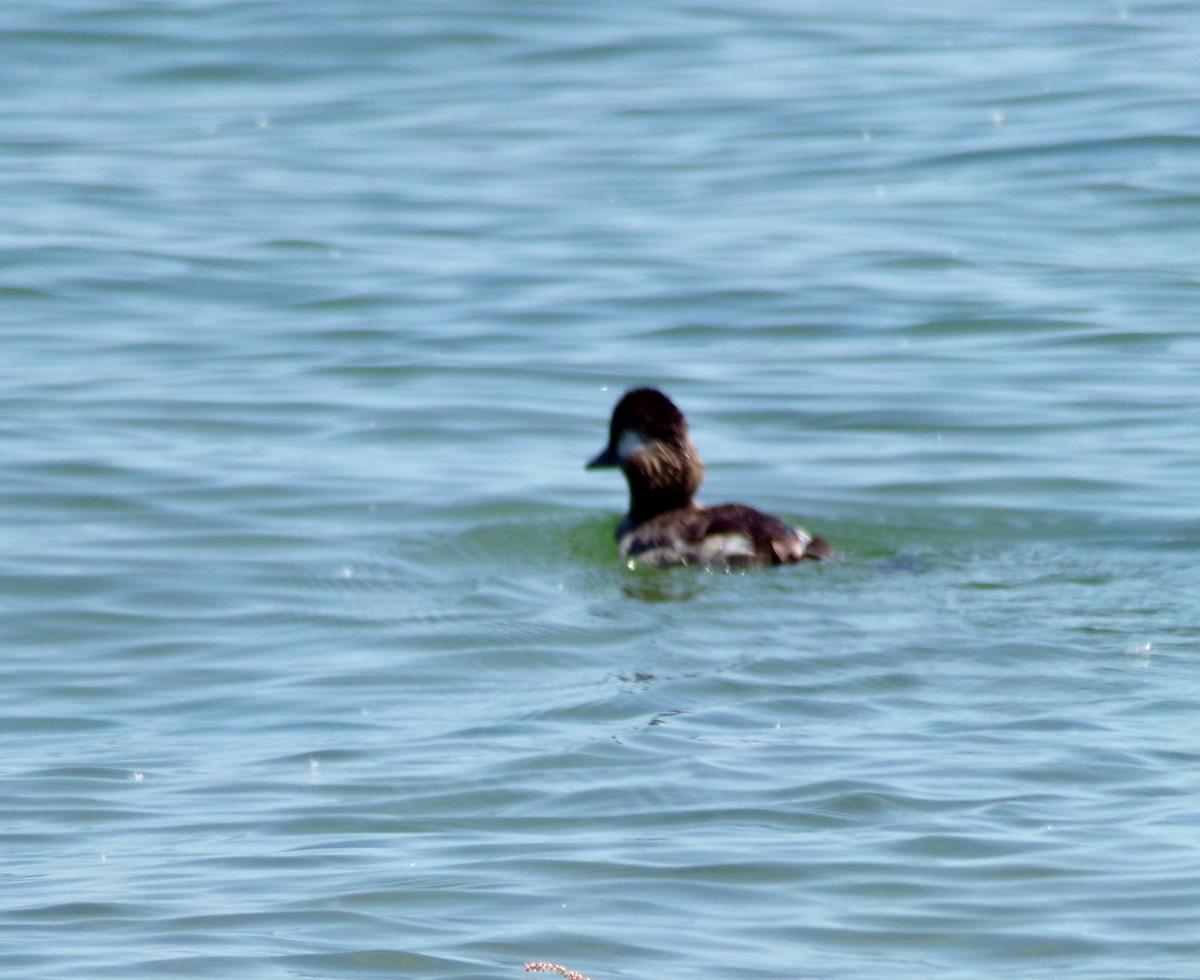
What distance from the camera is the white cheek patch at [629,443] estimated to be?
A: 10414 millimetres

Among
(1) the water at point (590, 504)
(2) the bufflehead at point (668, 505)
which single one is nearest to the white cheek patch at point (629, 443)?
(2) the bufflehead at point (668, 505)

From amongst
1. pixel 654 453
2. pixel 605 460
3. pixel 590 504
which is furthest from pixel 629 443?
pixel 590 504

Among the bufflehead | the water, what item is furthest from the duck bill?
the water

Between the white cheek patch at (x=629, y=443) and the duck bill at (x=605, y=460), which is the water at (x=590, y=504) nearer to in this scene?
the duck bill at (x=605, y=460)

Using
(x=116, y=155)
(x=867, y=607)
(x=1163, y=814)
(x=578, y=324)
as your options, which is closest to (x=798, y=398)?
(x=578, y=324)

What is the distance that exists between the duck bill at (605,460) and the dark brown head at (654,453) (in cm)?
2

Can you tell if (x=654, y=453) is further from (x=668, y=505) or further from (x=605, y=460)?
(x=605, y=460)

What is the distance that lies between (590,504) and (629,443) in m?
0.85

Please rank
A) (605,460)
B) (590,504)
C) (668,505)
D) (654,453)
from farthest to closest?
(590,504) < (605,460) < (668,505) < (654,453)

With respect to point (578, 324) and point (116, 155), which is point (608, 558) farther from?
point (116, 155)

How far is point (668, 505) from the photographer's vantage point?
10516 millimetres

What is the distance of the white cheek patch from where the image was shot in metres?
10.4

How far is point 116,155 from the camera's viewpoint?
64.7 feet

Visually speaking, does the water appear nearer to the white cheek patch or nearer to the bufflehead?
the bufflehead
